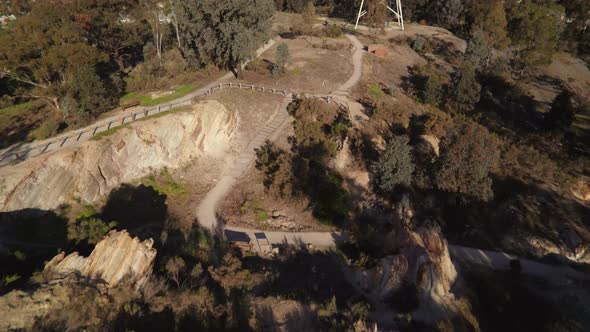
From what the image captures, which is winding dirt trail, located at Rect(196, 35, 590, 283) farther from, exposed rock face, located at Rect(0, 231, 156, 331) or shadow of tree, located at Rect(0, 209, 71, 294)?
shadow of tree, located at Rect(0, 209, 71, 294)

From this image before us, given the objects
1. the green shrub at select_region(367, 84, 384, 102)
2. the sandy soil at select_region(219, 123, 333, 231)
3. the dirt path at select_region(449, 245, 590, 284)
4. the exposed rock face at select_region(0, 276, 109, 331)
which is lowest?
the dirt path at select_region(449, 245, 590, 284)

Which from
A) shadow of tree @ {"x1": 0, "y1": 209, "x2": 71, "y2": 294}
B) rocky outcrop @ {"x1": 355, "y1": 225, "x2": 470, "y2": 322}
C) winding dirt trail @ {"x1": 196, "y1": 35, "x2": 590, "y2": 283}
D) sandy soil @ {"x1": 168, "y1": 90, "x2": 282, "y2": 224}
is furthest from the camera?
sandy soil @ {"x1": 168, "y1": 90, "x2": 282, "y2": 224}

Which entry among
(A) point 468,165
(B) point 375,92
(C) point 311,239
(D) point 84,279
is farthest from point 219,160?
(A) point 468,165

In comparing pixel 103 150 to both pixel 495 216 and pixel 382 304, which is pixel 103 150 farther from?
pixel 495 216

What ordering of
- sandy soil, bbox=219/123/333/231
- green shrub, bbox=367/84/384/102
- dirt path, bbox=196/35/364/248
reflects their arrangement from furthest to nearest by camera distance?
green shrub, bbox=367/84/384/102, sandy soil, bbox=219/123/333/231, dirt path, bbox=196/35/364/248

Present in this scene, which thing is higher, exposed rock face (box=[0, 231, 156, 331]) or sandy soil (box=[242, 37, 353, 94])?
sandy soil (box=[242, 37, 353, 94])

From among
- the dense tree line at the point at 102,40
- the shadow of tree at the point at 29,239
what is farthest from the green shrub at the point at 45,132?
the shadow of tree at the point at 29,239

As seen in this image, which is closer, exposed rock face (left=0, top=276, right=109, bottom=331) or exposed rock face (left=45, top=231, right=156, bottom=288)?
exposed rock face (left=0, top=276, right=109, bottom=331)

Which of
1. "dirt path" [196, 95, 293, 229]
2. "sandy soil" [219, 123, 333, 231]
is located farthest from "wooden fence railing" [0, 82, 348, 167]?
"sandy soil" [219, 123, 333, 231]
